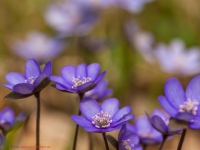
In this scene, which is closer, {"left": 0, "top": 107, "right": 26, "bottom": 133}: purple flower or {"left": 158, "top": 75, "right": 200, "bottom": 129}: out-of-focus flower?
{"left": 158, "top": 75, "right": 200, "bottom": 129}: out-of-focus flower

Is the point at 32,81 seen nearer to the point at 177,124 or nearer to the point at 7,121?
the point at 7,121

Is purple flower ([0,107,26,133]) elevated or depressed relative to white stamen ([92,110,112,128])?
depressed

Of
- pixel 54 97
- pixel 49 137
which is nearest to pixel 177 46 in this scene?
pixel 54 97

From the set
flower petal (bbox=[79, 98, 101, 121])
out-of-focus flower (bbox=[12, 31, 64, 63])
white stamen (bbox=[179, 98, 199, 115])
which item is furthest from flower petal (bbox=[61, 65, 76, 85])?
out-of-focus flower (bbox=[12, 31, 64, 63])

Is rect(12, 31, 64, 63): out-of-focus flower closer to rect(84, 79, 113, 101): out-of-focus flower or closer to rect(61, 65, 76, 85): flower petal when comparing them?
rect(84, 79, 113, 101): out-of-focus flower

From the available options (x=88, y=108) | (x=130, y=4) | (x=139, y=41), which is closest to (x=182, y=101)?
(x=88, y=108)

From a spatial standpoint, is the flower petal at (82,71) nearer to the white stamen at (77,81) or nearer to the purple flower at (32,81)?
the white stamen at (77,81)
